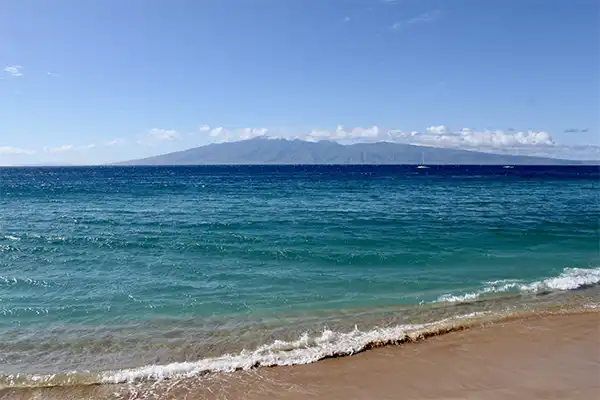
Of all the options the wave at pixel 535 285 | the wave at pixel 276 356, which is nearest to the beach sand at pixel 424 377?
the wave at pixel 276 356

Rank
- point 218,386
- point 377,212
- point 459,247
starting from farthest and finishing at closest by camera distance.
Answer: point 377,212 → point 459,247 → point 218,386

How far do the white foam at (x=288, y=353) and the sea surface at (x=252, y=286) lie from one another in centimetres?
4

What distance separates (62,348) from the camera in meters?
10.7

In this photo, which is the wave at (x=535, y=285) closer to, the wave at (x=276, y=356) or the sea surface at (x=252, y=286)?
the sea surface at (x=252, y=286)

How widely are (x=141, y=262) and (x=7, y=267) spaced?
226 inches

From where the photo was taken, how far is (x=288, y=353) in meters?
9.77

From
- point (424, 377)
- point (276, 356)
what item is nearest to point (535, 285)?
point (424, 377)

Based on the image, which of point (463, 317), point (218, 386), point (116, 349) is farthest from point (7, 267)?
point (463, 317)

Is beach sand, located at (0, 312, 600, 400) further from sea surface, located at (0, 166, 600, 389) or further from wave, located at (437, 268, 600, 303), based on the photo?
wave, located at (437, 268, 600, 303)

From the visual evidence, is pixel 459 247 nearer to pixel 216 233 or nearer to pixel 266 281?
pixel 266 281

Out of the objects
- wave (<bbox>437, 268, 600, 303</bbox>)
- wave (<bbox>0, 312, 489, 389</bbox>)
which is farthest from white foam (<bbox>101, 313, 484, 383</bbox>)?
wave (<bbox>437, 268, 600, 303</bbox>)

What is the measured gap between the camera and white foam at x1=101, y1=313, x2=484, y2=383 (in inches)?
354

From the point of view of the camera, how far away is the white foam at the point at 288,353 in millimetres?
8980

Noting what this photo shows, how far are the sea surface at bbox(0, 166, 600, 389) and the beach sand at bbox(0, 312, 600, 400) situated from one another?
1.50 ft
